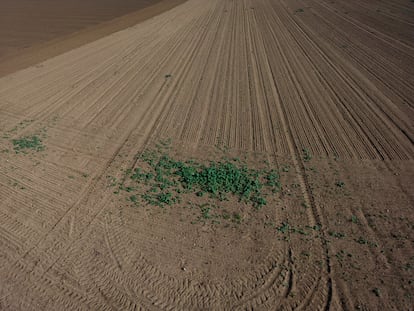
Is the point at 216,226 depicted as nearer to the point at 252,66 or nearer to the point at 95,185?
the point at 95,185

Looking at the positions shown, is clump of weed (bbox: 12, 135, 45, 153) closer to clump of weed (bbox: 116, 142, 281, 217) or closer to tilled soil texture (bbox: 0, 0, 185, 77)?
clump of weed (bbox: 116, 142, 281, 217)

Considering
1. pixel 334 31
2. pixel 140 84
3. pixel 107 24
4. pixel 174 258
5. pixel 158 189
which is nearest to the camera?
pixel 174 258

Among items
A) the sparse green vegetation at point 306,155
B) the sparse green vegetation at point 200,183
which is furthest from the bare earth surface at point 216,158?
the sparse green vegetation at point 200,183

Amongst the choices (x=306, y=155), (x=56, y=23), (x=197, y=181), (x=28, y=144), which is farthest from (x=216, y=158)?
(x=56, y=23)

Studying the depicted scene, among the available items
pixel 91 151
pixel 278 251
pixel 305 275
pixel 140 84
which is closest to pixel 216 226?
pixel 278 251

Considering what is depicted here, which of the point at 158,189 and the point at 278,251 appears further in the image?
the point at 158,189

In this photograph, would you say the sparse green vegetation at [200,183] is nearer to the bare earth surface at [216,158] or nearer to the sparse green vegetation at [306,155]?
the bare earth surface at [216,158]
